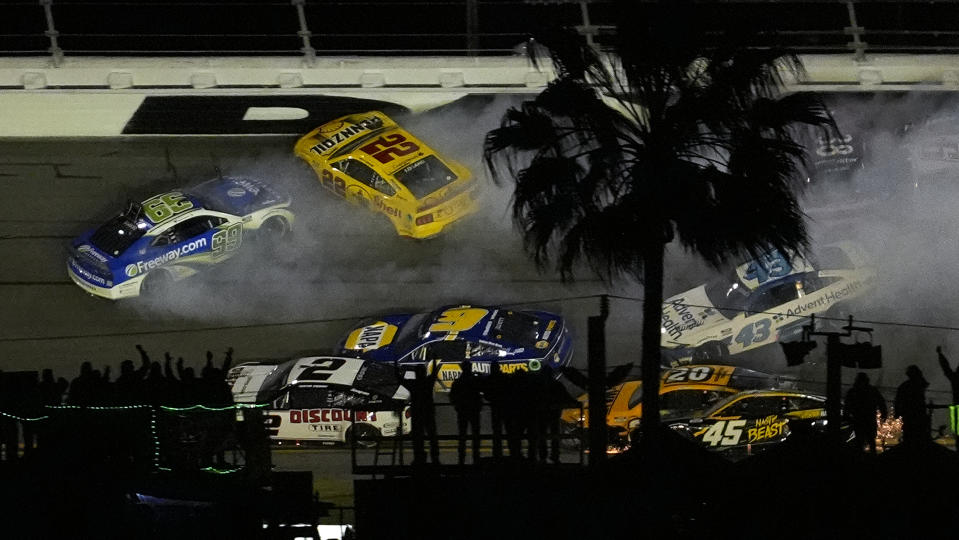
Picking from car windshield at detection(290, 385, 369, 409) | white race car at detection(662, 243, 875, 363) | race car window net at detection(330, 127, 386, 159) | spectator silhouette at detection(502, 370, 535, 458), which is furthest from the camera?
race car window net at detection(330, 127, 386, 159)

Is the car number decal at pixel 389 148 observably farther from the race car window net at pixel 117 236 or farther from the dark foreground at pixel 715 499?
the dark foreground at pixel 715 499

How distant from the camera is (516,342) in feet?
62.4

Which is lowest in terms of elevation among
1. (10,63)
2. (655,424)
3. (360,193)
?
(655,424)

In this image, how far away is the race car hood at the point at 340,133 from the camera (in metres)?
22.6

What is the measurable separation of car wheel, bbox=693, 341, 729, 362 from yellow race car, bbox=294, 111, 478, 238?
4.58 meters

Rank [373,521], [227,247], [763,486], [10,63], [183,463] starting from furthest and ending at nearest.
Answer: [10,63] < [227,247] < [183,463] < [373,521] < [763,486]

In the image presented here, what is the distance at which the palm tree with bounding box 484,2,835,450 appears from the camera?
42.2ft

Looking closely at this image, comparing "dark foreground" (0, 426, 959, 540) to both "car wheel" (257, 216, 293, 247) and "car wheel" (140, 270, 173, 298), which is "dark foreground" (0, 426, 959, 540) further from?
"car wheel" (257, 216, 293, 247)

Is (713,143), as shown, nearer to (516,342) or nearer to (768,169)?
(768,169)

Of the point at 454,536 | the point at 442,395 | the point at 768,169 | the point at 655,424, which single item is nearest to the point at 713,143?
the point at 768,169

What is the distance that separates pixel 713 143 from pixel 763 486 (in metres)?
3.18

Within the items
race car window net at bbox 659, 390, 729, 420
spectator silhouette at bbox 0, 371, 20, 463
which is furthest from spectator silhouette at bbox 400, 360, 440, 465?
race car window net at bbox 659, 390, 729, 420

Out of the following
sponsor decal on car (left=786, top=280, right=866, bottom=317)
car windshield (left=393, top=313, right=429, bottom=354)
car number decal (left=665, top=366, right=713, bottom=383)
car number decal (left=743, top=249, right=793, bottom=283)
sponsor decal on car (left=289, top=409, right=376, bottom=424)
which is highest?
car number decal (left=743, top=249, right=793, bottom=283)

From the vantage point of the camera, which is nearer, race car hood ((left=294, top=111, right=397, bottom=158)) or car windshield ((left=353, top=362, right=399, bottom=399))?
car windshield ((left=353, top=362, right=399, bottom=399))
